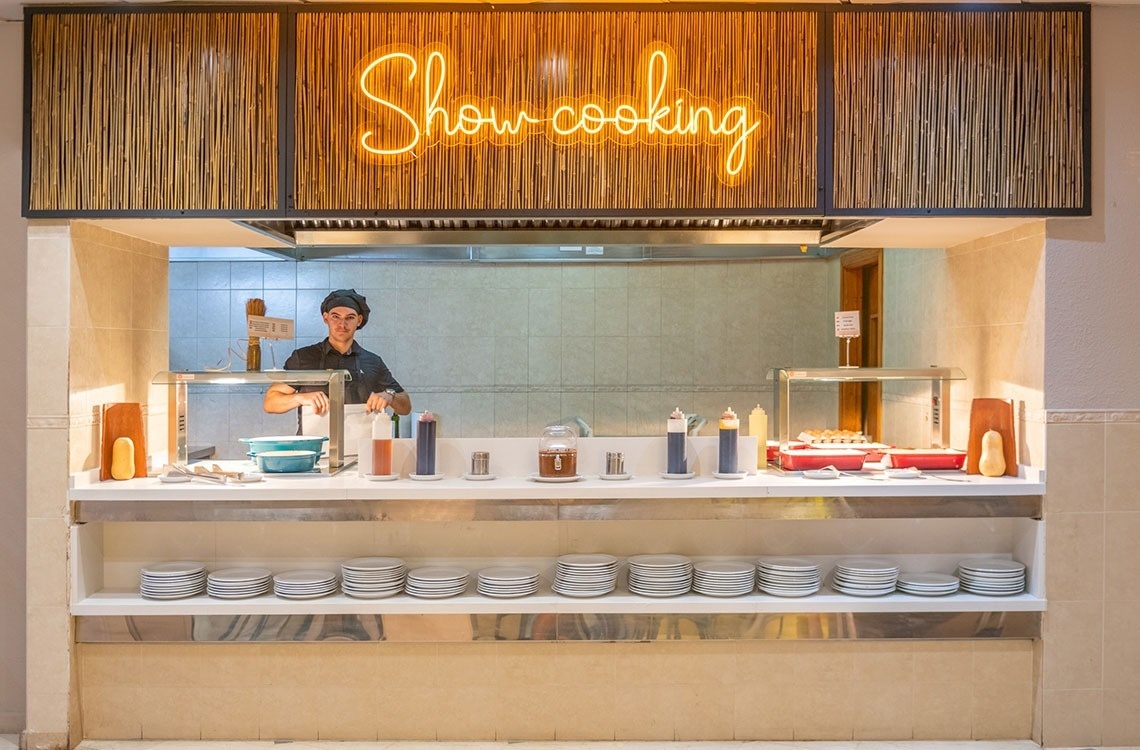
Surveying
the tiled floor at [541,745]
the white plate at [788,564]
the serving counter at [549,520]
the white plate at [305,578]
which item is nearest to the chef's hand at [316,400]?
the serving counter at [549,520]

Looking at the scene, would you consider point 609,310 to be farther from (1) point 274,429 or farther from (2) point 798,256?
(1) point 274,429

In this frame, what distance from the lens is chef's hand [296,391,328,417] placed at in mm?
3855

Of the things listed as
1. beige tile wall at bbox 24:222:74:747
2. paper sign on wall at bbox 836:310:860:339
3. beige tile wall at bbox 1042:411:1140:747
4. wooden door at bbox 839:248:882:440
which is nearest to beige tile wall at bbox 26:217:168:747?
beige tile wall at bbox 24:222:74:747

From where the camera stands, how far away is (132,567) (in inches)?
145

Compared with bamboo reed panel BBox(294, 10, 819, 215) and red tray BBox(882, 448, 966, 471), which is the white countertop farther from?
bamboo reed panel BBox(294, 10, 819, 215)

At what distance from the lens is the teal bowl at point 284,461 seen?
144 inches

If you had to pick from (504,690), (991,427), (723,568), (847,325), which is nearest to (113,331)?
(504,690)

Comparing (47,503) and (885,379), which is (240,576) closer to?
(47,503)

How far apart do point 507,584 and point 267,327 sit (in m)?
1.54

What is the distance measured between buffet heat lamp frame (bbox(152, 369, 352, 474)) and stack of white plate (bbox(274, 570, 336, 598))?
18.0 inches

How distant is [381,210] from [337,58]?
62cm

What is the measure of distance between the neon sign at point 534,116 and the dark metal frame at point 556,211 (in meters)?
0.21

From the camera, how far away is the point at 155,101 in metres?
3.48

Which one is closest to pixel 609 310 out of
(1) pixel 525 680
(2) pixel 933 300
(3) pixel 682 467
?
(2) pixel 933 300
